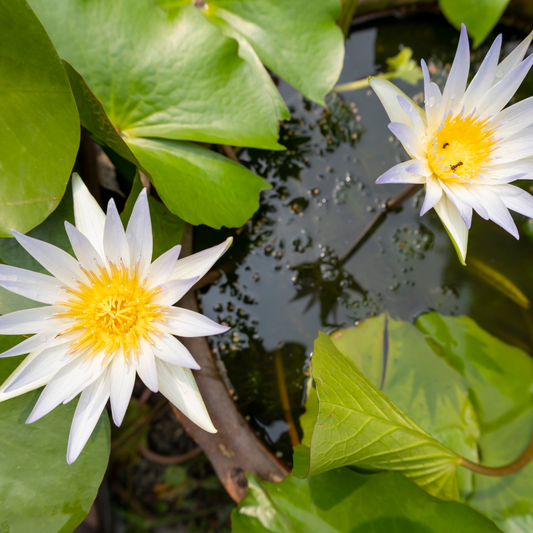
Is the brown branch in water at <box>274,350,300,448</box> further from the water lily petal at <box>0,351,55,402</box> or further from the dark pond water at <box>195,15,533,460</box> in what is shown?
the water lily petal at <box>0,351,55,402</box>

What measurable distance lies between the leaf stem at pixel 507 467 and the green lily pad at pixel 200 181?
3.20ft

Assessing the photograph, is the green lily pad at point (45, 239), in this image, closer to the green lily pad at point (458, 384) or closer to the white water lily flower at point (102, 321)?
the white water lily flower at point (102, 321)

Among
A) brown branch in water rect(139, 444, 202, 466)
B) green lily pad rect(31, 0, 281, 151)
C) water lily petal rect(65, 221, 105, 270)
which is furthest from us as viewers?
brown branch in water rect(139, 444, 202, 466)

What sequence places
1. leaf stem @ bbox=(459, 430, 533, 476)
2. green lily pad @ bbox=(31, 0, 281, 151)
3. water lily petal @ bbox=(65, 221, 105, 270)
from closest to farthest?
water lily petal @ bbox=(65, 221, 105, 270), green lily pad @ bbox=(31, 0, 281, 151), leaf stem @ bbox=(459, 430, 533, 476)

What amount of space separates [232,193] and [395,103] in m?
0.47

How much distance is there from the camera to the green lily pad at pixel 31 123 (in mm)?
723

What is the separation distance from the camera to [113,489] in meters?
1.57

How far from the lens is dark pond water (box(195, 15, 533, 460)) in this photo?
3.95 ft

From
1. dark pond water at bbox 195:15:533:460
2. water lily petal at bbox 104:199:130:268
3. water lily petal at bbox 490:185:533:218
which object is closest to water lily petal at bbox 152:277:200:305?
water lily petal at bbox 104:199:130:268

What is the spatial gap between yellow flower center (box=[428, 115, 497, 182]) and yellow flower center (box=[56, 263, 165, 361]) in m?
0.77

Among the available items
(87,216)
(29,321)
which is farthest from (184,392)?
(87,216)

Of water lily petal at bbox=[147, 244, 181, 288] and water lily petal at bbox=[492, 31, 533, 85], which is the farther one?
water lily petal at bbox=[492, 31, 533, 85]

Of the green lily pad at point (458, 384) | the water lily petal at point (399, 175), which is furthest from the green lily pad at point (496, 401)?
the water lily petal at point (399, 175)

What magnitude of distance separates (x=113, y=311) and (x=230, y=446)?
547mm
